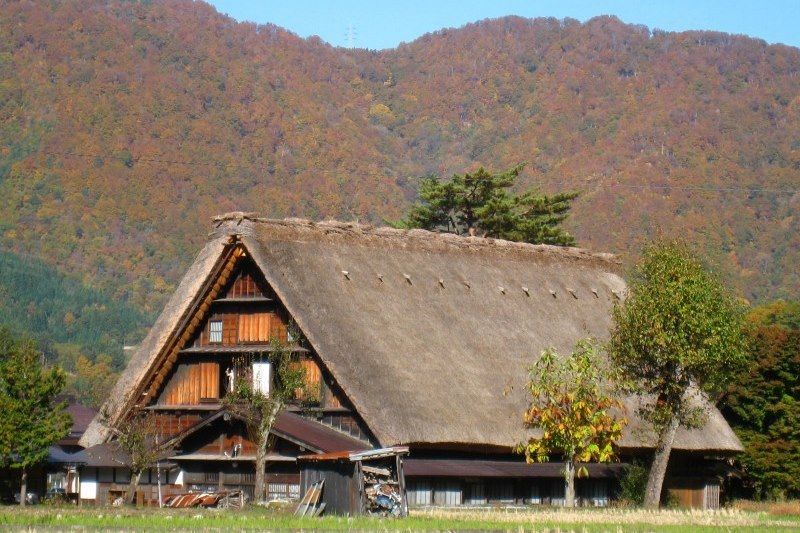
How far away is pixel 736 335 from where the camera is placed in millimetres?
39125

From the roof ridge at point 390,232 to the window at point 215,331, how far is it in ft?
10.2

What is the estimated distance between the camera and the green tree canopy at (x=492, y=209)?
6719cm

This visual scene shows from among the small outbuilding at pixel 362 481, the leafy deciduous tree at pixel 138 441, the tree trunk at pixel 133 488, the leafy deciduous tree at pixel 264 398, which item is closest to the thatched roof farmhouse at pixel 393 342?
the leafy deciduous tree at pixel 138 441

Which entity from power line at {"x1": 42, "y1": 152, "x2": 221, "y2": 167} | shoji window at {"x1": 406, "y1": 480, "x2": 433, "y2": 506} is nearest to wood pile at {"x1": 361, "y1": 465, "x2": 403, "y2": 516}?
shoji window at {"x1": 406, "y1": 480, "x2": 433, "y2": 506}

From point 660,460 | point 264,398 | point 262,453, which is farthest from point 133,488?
point 660,460

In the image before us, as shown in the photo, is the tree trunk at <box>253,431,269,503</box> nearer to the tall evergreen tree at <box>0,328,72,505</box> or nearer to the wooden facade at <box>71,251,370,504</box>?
the wooden facade at <box>71,251,370,504</box>

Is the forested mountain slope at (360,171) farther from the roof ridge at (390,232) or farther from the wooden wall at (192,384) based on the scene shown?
the wooden wall at (192,384)

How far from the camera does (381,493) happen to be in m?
33.3

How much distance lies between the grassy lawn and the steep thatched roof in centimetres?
423

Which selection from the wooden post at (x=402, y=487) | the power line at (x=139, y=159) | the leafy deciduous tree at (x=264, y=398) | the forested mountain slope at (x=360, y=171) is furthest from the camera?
the power line at (x=139, y=159)

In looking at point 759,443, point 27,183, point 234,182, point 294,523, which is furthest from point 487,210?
point 27,183

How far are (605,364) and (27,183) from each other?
157751mm

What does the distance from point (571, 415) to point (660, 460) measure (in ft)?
10.4

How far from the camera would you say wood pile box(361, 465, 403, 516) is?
109 feet
